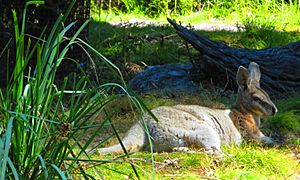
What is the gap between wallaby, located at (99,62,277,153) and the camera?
5.84 meters

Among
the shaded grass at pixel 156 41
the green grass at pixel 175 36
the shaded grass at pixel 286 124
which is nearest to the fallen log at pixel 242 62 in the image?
the green grass at pixel 175 36

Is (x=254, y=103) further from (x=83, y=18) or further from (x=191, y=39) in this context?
(x=83, y=18)

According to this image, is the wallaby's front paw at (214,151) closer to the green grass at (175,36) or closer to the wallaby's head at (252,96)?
the wallaby's head at (252,96)

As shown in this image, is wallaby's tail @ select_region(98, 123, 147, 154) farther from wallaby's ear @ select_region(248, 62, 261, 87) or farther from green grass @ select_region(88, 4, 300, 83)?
green grass @ select_region(88, 4, 300, 83)

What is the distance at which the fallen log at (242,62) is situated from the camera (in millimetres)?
8570

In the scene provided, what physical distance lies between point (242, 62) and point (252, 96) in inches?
76.0

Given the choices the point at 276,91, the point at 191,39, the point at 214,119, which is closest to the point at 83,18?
the point at 191,39

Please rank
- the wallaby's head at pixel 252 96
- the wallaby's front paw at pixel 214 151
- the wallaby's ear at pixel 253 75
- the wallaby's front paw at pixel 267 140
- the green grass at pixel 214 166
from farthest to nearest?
the wallaby's ear at pixel 253 75 < the wallaby's head at pixel 252 96 < the wallaby's front paw at pixel 267 140 < the wallaby's front paw at pixel 214 151 < the green grass at pixel 214 166

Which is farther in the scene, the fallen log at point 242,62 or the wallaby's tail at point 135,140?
the fallen log at point 242,62

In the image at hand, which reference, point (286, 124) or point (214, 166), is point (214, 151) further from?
point (286, 124)

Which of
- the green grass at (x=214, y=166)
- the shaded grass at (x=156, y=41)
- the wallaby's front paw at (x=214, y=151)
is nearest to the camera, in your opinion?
the green grass at (x=214, y=166)

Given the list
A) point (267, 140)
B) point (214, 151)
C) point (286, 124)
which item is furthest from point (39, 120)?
point (286, 124)

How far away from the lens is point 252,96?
22.1ft

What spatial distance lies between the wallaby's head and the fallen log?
65.0 inches
